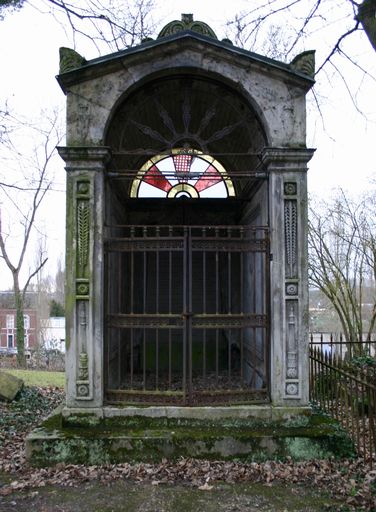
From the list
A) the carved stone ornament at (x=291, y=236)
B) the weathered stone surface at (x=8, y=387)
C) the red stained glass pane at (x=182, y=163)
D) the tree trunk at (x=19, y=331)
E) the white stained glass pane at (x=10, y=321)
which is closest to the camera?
the carved stone ornament at (x=291, y=236)

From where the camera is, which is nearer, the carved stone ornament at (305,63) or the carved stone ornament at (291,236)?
the carved stone ornament at (291,236)

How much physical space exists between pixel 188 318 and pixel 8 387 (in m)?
4.80

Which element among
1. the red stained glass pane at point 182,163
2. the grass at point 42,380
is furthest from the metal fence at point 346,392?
the grass at point 42,380

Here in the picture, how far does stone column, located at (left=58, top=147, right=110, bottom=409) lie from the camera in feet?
18.1

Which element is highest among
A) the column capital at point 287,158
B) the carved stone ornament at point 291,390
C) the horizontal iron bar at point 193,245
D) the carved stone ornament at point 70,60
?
the carved stone ornament at point 70,60

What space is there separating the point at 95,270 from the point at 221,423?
2311 millimetres

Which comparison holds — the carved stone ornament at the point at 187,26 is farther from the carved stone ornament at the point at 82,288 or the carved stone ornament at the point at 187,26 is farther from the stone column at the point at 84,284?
the carved stone ornament at the point at 82,288

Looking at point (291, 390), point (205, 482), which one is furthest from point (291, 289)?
point (205, 482)

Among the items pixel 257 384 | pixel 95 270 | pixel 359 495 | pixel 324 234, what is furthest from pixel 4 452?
pixel 324 234

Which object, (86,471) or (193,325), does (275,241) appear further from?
(86,471)

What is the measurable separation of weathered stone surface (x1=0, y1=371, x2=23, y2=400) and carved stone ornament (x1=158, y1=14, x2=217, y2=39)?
662 centimetres

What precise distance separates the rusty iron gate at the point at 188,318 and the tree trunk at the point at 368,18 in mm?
2924

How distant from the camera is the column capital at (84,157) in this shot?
18.3 feet

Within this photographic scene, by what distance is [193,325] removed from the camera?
574 cm
